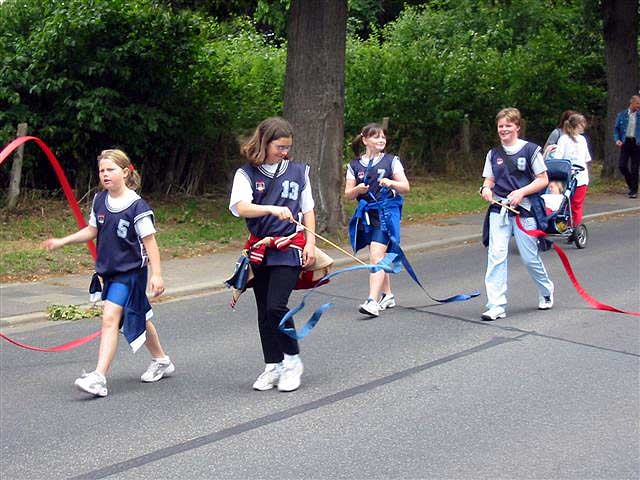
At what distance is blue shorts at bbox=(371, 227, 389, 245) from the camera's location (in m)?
9.38

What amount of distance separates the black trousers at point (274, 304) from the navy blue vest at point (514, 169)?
286 centimetres

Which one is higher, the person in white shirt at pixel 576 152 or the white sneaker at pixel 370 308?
the person in white shirt at pixel 576 152

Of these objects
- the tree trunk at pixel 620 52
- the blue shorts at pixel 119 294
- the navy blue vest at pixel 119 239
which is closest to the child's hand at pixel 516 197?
the navy blue vest at pixel 119 239

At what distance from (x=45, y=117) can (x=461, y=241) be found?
20.4ft

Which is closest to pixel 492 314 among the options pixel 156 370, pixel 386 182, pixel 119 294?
pixel 386 182

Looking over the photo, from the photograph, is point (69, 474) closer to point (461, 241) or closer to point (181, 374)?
point (181, 374)

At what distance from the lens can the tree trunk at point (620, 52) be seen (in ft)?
70.8

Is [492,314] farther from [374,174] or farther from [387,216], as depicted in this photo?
[374,174]

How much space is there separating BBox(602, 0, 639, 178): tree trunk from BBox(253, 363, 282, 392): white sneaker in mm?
16653

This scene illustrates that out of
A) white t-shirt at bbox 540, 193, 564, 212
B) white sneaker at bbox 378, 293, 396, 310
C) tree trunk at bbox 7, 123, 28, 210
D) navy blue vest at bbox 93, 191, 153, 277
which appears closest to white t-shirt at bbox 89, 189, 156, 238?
navy blue vest at bbox 93, 191, 153, 277

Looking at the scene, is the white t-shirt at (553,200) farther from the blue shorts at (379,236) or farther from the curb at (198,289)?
the blue shorts at (379,236)

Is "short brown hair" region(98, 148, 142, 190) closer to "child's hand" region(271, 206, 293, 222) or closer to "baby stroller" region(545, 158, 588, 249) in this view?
"child's hand" region(271, 206, 293, 222)

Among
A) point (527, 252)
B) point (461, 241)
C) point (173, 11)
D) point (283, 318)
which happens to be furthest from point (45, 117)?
point (283, 318)

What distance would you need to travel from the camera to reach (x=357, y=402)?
657cm
